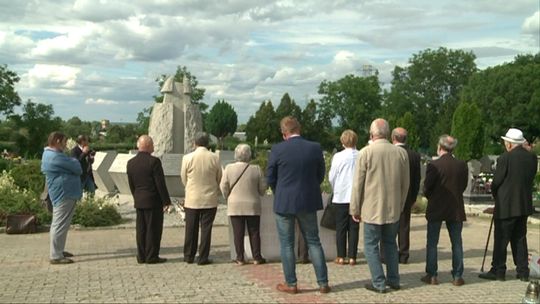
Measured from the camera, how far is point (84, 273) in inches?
310

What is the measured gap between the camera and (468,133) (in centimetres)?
3195

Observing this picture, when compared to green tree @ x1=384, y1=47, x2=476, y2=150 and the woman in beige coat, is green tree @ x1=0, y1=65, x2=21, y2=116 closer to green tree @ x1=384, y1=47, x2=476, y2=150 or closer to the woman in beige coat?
green tree @ x1=384, y1=47, x2=476, y2=150

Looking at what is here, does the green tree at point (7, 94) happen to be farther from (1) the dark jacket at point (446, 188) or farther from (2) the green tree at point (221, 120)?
(1) the dark jacket at point (446, 188)

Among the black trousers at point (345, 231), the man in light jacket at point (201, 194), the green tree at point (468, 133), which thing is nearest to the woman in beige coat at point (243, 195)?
the man in light jacket at point (201, 194)

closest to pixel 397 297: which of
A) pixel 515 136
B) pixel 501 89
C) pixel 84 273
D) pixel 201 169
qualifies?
pixel 515 136

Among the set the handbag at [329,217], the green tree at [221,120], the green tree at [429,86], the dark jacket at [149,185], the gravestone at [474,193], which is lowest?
the gravestone at [474,193]

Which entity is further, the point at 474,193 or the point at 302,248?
the point at 474,193

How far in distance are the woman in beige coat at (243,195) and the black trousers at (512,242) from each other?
297 centimetres

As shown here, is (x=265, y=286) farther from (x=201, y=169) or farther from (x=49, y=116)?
(x=49, y=116)

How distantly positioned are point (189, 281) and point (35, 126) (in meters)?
41.6

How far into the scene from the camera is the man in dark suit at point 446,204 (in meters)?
7.25

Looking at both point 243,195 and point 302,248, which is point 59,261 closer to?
point 243,195

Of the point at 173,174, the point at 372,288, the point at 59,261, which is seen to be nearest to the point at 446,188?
the point at 372,288

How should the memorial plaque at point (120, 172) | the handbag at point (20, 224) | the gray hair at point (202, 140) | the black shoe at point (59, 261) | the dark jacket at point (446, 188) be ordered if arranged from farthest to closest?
1. the memorial plaque at point (120, 172)
2. the handbag at point (20, 224)
3. the gray hair at point (202, 140)
4. the black shoe at point (59, 261)
5. the dark jacket at point (446, 188)
